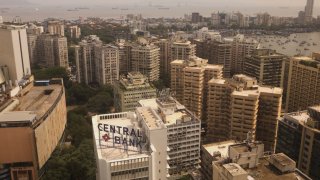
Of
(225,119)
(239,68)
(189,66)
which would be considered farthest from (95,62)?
(225,119)

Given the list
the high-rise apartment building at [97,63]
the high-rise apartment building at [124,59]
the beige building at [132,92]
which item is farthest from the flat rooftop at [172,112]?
the high-rise apartment building at [124,59]

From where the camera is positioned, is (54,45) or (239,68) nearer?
(239,68)

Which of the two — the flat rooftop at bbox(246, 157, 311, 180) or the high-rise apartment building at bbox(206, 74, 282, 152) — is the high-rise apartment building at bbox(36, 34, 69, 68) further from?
the flat rooftop at bbox(246, 157, 311, 180)

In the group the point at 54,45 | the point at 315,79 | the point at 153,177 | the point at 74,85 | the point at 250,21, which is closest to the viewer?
the point at 153,177

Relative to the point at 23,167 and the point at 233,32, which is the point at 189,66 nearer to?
the point at 23,167

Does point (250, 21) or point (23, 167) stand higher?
point (250, 21)

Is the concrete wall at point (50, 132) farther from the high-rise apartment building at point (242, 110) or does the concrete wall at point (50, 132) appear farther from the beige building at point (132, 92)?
the high-rise apartment building at point (242, 110)

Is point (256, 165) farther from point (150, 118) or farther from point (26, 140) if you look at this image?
point (26, 140)

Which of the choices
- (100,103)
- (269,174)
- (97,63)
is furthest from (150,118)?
(97,63)
